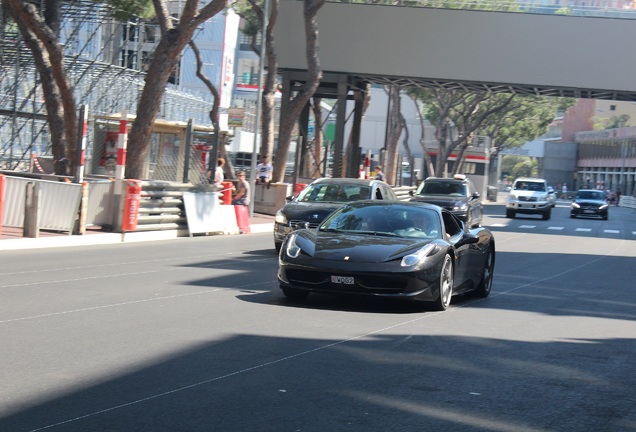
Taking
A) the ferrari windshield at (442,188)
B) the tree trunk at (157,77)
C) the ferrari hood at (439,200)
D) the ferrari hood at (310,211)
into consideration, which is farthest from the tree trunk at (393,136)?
the ferrari hood at (310,211)

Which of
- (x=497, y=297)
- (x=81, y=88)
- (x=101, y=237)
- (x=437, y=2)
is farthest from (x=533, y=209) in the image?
(x=497, y=297)

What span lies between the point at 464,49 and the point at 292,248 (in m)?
28.6

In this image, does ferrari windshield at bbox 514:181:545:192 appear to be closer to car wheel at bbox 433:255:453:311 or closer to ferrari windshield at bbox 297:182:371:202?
ferrari windshield at bbox 297:182:371:202

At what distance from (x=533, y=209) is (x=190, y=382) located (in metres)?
39.9

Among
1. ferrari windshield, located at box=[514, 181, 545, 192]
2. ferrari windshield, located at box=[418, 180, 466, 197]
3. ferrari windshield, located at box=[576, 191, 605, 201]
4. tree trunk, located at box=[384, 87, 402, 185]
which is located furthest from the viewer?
ferrari windshield, located at box=[576, 191, 605, 201]

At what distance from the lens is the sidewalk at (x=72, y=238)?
18422 mm

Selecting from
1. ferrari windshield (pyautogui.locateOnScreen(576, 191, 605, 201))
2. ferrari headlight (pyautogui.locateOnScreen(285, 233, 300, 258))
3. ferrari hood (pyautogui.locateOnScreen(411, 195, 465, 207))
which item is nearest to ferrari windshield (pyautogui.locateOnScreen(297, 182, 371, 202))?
ferrari headlight (pyautogui.locateOnScreen(285, 233, 300, 258))

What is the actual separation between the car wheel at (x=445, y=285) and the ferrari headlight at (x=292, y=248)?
1.83 metres

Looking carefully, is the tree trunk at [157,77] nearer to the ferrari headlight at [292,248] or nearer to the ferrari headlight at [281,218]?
the ferrari headlight at [281,218]

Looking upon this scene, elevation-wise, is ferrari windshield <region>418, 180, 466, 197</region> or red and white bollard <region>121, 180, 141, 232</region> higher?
ferrari windshield <region>418, 180, 466, 197</region>

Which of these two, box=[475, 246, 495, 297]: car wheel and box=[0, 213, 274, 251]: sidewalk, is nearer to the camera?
box=[475, 246, 495, 297]: car wheel

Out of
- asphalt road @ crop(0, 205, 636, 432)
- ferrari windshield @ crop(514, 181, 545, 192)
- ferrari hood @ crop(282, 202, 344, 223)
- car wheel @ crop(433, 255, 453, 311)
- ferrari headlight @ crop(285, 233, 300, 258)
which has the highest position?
ferrari windshield @ crop(514, 181, 545, 192)

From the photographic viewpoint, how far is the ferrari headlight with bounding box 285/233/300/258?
12.0 metres

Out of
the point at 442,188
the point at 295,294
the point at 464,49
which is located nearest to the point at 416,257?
the point at 295,294
